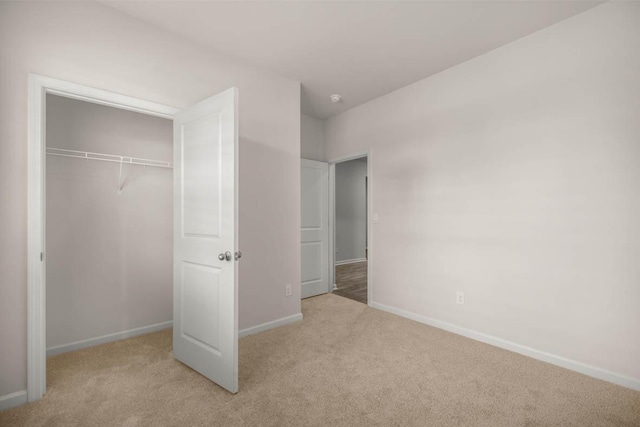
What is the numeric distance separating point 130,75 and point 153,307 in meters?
2.26

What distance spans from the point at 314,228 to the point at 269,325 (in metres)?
1.76

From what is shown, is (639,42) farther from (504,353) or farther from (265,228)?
(265,228)

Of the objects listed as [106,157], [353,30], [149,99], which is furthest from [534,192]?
[106,157]

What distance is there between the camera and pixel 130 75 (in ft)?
7.80

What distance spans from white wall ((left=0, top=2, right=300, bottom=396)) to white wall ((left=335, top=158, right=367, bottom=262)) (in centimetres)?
379

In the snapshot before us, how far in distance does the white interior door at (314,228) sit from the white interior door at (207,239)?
Answer: 2.17 metres

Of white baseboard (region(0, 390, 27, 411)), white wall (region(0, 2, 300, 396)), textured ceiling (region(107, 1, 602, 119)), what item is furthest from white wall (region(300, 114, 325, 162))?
white baseboard (region(0, 390, 27, 411))

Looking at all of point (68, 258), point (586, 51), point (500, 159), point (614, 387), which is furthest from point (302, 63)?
point (614, 387)

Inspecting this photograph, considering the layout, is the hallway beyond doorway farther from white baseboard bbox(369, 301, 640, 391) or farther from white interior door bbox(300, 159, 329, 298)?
white baseboard bbox(369, 301, 640, 391)

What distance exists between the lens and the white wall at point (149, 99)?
1.88 meters

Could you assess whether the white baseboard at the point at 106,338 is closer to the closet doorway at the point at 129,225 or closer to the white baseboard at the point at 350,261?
the closet doorway at the point at 129,225

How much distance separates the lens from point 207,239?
2205 millimetres

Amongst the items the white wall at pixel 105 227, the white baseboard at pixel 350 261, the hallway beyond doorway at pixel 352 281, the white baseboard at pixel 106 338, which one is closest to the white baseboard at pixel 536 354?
the hallway beyond doorway at pixel 352 281

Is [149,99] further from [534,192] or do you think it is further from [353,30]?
[534,192]
